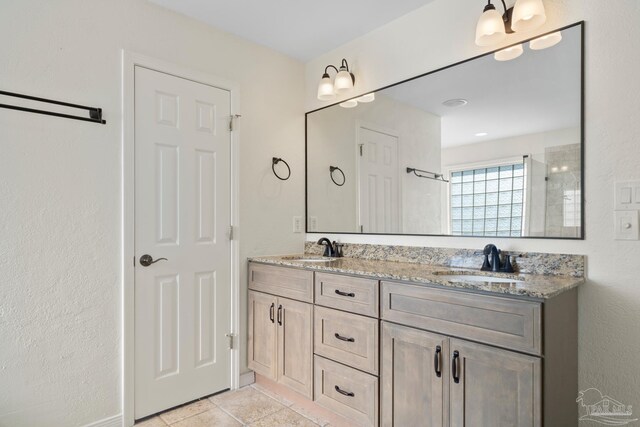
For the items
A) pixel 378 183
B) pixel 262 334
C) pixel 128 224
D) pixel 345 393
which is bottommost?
pixel 345 393

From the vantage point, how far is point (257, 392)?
2445 mm

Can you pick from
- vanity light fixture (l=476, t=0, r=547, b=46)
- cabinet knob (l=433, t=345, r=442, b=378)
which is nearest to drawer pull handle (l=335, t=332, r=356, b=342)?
cabinet knob (l=433, t=345, r=442, b=378)

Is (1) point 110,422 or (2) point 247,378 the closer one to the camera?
(1) point 110,422

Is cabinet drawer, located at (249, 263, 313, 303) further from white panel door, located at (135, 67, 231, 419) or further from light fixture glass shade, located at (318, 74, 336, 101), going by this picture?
light fixture glass shade, located at (318, 74, 336, 101)

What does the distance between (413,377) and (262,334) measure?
1.13m

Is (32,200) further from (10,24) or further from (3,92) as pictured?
(10,24)

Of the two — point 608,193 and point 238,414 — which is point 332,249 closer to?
point 238,414

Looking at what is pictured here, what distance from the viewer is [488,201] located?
1.96m

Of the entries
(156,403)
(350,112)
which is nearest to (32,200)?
(156,403)

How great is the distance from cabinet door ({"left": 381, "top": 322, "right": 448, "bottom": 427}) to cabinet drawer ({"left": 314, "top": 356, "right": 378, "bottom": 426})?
0.07 metres

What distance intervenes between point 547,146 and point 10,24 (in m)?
2.58

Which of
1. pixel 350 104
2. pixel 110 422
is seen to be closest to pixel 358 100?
pixel 350 104

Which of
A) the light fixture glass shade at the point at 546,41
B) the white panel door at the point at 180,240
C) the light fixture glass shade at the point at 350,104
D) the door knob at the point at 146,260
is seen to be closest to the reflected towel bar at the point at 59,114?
the white panel door at the point at 180,240

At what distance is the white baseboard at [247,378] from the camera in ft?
8.27
